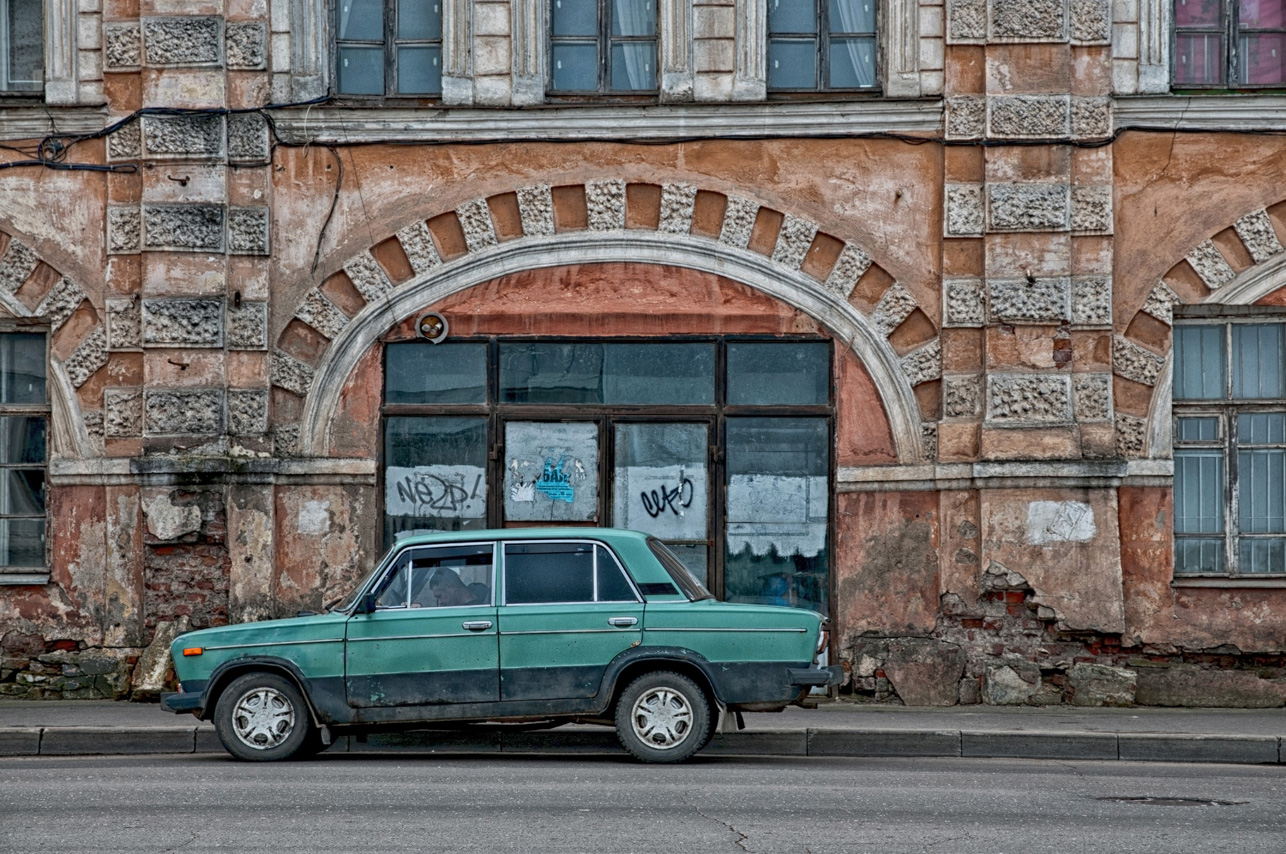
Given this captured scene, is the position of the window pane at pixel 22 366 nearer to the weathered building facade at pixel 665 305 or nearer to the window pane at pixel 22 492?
the weathered building facade at pixel 665 305

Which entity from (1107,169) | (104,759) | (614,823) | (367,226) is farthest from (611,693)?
(1107,169)

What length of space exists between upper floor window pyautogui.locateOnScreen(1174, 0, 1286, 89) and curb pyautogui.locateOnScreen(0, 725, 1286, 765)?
227 inches

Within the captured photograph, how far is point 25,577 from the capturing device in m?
14.7

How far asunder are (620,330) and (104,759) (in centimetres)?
547

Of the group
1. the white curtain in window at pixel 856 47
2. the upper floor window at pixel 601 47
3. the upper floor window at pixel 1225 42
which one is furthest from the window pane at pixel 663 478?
the upper floor window at pixel 1225 42

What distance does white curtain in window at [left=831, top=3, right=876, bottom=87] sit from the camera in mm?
14680

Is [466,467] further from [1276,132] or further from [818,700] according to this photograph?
[1276,132]

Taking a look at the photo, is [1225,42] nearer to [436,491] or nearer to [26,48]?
[436,491]

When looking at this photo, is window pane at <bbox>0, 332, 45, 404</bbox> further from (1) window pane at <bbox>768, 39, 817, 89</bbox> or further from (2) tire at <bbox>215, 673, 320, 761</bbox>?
(1) window pane at <bbox>768, 39, 817, 89</bbox>

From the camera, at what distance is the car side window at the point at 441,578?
36.4 feet

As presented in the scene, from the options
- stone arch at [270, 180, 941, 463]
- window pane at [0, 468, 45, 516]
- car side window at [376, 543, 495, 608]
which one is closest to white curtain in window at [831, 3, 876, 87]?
stone arch at [270, 180, 941, 463]

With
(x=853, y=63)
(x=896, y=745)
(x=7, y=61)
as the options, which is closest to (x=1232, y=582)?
(x=896, y=745)

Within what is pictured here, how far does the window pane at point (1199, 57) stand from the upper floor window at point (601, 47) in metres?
4.45

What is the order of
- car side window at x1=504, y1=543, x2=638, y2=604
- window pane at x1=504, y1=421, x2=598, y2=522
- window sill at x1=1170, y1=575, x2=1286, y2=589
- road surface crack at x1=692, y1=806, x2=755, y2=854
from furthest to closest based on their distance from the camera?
window pane at x1=504, y1=421, x2=598, y2=522 → window sill at x1=1170, y1=575, x2=1286, y2=589 → car side window at x1=504, y1=543, x2=638, y2=604 → road surface crack at x1=692, y1=806, x2=755, y2=854
